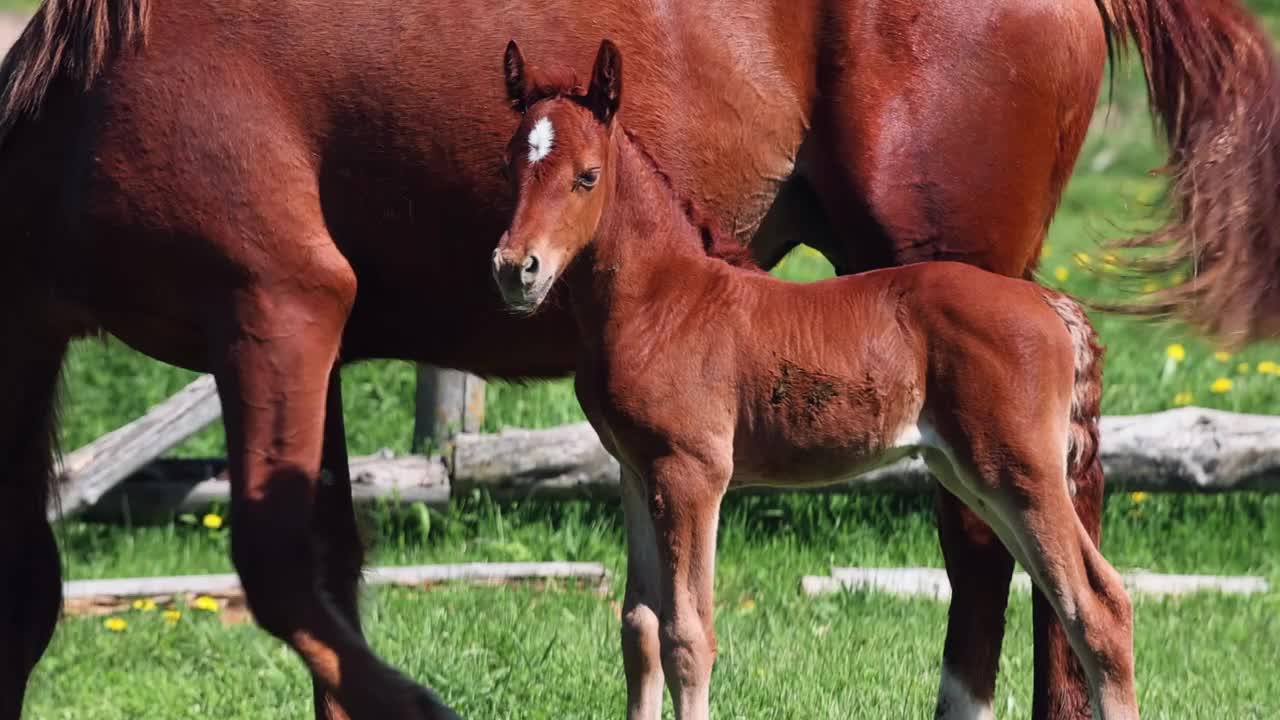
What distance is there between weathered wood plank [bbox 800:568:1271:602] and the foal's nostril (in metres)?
3.03

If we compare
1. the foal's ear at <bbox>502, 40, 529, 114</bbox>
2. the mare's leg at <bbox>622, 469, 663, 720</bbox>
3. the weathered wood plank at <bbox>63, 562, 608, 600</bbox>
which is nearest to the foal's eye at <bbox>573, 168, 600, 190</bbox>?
the foal's ear at <bbox>502, 40, 529, 114</bbox>

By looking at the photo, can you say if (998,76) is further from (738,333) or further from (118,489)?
(118,489)

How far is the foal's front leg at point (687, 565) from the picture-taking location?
3.33 metres

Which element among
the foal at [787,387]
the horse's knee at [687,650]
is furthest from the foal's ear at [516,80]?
the horse's knee at [687,650]

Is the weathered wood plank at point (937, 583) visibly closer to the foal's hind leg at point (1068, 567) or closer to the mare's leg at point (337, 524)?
the mare's leg at point (337, 524)

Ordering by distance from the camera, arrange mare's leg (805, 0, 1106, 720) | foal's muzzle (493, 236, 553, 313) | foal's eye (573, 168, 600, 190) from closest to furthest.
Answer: foal's muzzle (493, 236, 553, 313) → foal's eye (573, 168, 600, 190) → mare's leg (805, 0, 1106, 720)

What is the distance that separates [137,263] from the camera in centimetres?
379

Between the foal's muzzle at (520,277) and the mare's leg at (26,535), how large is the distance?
157 cm

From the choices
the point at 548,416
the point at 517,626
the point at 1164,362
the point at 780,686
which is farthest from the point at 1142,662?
the point at 1164,362

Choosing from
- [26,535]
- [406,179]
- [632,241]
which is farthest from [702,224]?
[26,535]

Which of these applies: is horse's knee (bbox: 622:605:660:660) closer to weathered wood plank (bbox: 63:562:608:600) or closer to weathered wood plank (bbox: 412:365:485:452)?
weathered wood plank (bbox: 63:562:608:600)

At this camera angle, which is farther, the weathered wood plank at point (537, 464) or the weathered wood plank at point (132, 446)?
the weathered wood plank at point (537, 464)

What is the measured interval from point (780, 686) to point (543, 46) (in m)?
1.91

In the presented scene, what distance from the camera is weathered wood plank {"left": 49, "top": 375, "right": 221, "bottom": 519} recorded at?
6.27 meters
